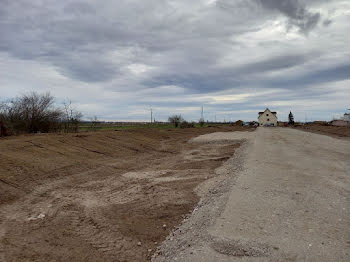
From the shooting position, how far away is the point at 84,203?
7.48 meters

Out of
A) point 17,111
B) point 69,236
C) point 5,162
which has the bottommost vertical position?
point 69,236

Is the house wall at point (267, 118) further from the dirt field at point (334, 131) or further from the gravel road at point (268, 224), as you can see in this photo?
the gravel road at point (268, 224)

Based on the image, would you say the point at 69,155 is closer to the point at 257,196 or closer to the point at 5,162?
the point at 5,162

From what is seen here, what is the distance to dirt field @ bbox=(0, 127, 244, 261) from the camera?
4.87m

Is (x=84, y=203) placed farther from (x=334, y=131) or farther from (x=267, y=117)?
(x=267, y=117)

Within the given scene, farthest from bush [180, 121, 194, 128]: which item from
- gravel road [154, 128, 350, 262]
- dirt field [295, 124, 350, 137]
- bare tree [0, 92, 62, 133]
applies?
gravel road [154, 128, 350, 262]

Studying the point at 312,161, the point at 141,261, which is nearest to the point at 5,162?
the point at 141,261

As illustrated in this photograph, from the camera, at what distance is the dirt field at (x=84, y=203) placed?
4867mm

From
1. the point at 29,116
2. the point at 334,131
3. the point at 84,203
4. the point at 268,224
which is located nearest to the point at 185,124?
the point at 334,131

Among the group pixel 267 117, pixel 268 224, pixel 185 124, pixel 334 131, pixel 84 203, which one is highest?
pixel 267 117

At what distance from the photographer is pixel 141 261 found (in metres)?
4.34

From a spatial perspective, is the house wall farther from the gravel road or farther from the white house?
the gravel road

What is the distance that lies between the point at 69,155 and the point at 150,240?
10005 millimetres

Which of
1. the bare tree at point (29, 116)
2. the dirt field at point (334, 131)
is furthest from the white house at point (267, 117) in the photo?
the bare tree at point (29, 116)
